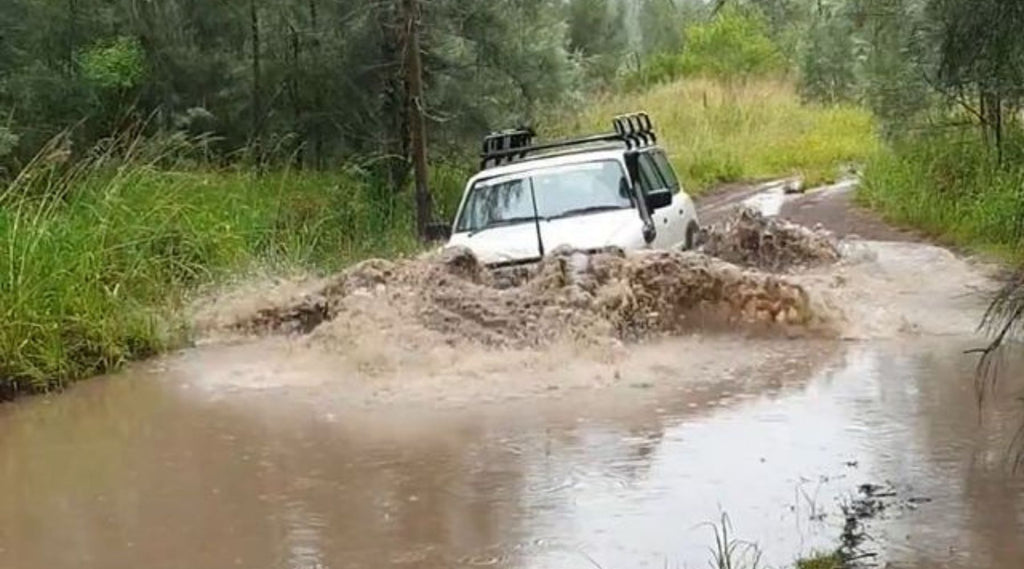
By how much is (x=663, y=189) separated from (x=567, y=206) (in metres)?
1.09

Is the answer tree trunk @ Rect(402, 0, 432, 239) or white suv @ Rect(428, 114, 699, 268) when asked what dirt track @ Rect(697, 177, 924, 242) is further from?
white suv @ Rect(428, 114, 699, 268)

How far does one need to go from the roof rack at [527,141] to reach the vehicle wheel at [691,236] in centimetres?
92

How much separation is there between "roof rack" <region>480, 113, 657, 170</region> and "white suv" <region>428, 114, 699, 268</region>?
0.11 feet

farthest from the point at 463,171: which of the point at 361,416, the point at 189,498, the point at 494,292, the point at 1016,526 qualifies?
the point at 1016,526

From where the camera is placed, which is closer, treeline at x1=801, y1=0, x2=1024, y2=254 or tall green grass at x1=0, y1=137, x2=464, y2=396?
tall green grass at x1=0, y1=137, x2=464, y2=396

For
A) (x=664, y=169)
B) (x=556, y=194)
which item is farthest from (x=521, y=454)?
(x=664, y=169)

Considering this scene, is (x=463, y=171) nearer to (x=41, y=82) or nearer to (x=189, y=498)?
(x=41, y=82)

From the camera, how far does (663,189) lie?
13008mm

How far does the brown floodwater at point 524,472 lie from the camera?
6.65 meters

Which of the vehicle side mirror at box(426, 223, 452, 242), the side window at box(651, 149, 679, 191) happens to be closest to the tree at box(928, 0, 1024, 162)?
the vehicle side mirror at box(426, 223, 452, 242)

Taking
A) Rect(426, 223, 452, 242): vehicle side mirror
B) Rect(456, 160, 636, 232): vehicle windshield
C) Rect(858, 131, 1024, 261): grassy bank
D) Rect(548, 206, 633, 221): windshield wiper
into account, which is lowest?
Rect(858, 131, 1024, 261): grassy bank

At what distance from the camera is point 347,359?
37.2ft

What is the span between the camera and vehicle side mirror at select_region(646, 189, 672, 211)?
40.6 ft

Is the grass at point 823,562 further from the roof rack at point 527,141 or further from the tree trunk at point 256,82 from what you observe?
the tree trunk at point 256,82
